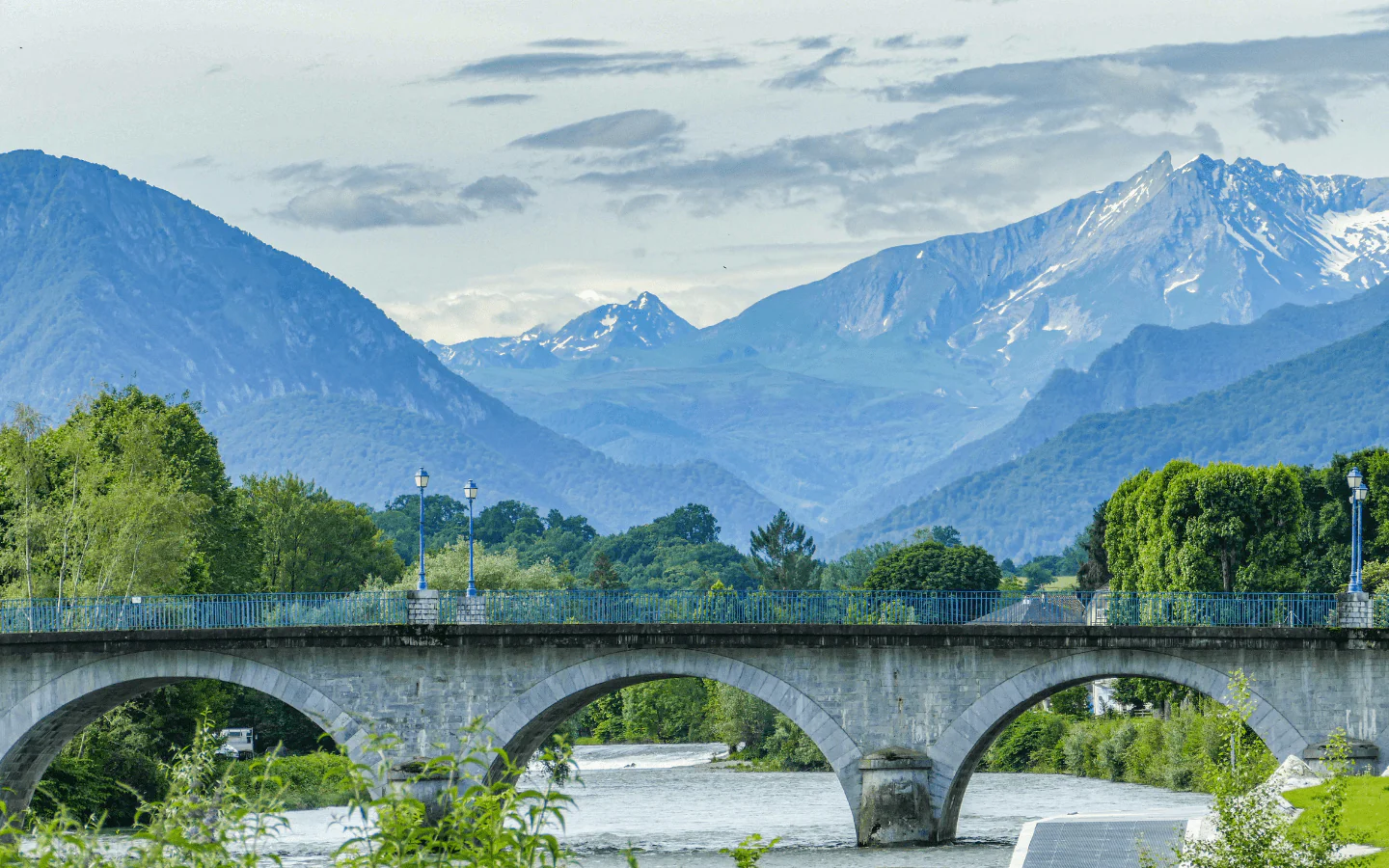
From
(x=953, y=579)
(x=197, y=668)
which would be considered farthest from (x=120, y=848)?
(x=953, y=579)

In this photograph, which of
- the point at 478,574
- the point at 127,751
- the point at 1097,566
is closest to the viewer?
the point at 127,751

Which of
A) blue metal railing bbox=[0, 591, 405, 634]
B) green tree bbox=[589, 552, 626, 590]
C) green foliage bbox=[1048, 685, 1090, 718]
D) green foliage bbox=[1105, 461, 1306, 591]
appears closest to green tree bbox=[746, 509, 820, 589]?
green tree bbox=[589, 552, 626, 590]

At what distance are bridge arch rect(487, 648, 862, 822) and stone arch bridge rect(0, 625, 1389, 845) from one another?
0.05 metres

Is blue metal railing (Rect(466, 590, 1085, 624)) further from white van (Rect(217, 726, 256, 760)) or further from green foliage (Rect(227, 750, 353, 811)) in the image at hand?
white van (Rect(217, 726, 256, 760))

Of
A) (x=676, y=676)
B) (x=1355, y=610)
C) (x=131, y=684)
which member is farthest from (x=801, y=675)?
(x=131, y=684)

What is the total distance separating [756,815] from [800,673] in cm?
1753

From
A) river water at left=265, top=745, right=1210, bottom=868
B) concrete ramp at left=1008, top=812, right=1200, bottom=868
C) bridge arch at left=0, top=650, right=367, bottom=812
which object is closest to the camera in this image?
concrete ramp at left=1008, top=812, right=1200, bottom=868

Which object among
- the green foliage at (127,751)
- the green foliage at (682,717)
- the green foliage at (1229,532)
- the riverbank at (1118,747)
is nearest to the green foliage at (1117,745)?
the riverbank at (1118,747)

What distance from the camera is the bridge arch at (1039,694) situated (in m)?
44.9

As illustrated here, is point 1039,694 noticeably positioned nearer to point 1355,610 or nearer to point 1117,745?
point 1355,610

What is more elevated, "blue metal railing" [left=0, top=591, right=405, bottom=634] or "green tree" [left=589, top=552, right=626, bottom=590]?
"green tree" [left=589, top=552, right=626, bottom=590]

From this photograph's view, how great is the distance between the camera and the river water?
4734 cm

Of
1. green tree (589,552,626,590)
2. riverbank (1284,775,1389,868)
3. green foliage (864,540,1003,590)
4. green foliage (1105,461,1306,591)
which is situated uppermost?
green tree (589,552,626,590)

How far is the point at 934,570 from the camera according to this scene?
12300 centimetres
